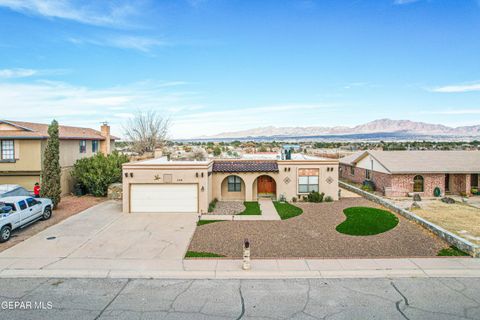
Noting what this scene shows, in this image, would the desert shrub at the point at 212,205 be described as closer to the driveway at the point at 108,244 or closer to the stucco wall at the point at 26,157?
the driveway at the point at 108,244

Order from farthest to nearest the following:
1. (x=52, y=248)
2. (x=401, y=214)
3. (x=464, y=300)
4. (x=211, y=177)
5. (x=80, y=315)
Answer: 1. (x=211, y=177)
2. (x=401, y=214)
3. (x=52, y=248)
4. (x=464, y=300)
5. (x=80, y=315)

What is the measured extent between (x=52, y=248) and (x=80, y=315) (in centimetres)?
668

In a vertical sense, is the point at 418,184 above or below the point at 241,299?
above

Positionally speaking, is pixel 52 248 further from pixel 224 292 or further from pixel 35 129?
pixel 35 129

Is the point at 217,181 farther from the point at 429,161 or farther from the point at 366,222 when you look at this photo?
the point at 429,161

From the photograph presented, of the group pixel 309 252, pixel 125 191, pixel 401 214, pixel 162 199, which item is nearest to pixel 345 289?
pixel 309 252

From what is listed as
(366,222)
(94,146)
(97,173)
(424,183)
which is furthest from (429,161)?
(94,146)

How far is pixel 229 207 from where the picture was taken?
898 inches

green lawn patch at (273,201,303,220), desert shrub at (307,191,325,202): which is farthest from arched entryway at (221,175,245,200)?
desert shrub at (307,191,325,202)

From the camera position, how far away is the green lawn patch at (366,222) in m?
16.8

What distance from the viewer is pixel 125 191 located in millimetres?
21328

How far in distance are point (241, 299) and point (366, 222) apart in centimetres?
1064

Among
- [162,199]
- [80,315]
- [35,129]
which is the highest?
[35,129]

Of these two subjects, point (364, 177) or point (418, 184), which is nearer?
point (418, 184)
